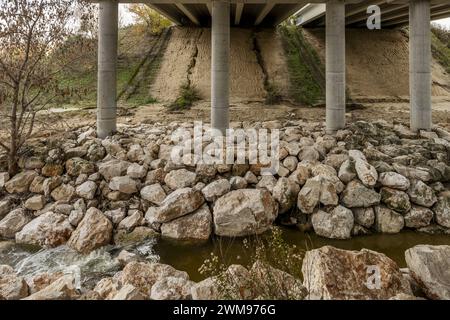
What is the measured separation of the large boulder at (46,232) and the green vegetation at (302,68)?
45.2 ft

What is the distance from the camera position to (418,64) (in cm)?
1216

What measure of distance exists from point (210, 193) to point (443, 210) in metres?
6.04

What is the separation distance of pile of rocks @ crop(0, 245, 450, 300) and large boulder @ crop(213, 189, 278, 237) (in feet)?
10.2

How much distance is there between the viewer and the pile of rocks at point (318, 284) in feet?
12.3

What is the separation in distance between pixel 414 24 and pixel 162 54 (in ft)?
50.8

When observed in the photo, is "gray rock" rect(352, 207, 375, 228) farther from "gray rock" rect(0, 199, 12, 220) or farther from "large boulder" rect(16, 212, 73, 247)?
"gray rock" rect(0, 199, 12, 220)

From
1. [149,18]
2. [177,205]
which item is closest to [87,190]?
[177,205]

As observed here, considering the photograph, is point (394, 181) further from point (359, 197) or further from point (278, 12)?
point (278, 12)

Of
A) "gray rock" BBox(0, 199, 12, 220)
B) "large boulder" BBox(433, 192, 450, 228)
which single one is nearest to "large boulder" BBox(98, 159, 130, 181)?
"gray rock" BBox(0, 199, 12, 220)

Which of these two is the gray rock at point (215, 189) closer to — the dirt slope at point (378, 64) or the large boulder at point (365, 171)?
the large boulder at point (365, 171)

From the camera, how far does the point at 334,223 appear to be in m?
7.72

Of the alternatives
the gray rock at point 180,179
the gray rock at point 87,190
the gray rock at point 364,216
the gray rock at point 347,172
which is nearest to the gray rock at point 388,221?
the gray rock at point 364,216

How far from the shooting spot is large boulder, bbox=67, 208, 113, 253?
7.10 metres
